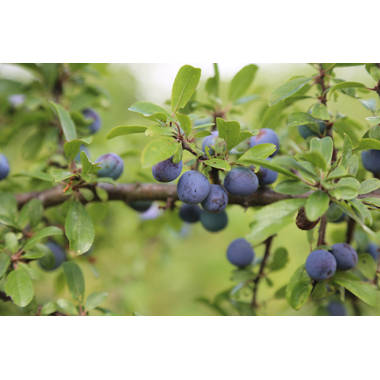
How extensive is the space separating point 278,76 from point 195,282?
1.86m

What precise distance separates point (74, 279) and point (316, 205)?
0.73 meters

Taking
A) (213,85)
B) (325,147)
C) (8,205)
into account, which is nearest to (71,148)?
(8,205)

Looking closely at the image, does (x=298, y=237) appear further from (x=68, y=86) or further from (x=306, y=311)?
(x=68, y=86)

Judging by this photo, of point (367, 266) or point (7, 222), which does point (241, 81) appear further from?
point (7, 222)

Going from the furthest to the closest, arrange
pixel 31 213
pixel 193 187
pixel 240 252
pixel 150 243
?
1. pixel 150 243
2. pixel 240 252
3. pixel 31 213
4. pixel 193 187

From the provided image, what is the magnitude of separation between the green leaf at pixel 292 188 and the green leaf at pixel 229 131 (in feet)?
0.49

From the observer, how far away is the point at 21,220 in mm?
1184

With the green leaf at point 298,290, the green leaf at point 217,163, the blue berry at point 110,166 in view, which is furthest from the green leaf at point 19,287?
the green leaf at point 298,290

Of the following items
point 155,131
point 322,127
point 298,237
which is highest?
point 155,131

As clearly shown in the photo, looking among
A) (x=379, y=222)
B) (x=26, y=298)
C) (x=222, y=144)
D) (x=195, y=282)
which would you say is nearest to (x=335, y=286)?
(x=379, y=222)

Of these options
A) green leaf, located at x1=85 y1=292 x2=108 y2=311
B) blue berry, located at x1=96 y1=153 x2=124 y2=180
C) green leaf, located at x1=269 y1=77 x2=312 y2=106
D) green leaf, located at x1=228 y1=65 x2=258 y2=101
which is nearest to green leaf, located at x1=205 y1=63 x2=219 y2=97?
green leaf, located at x1=228 y1=65 x2=258 y2=101

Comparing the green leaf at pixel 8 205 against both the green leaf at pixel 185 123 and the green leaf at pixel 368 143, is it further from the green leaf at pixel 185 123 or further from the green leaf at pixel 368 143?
the green leaf at pixel 368 143

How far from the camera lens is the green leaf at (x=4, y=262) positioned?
3.34 feet

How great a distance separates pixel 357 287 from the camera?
0.99m
